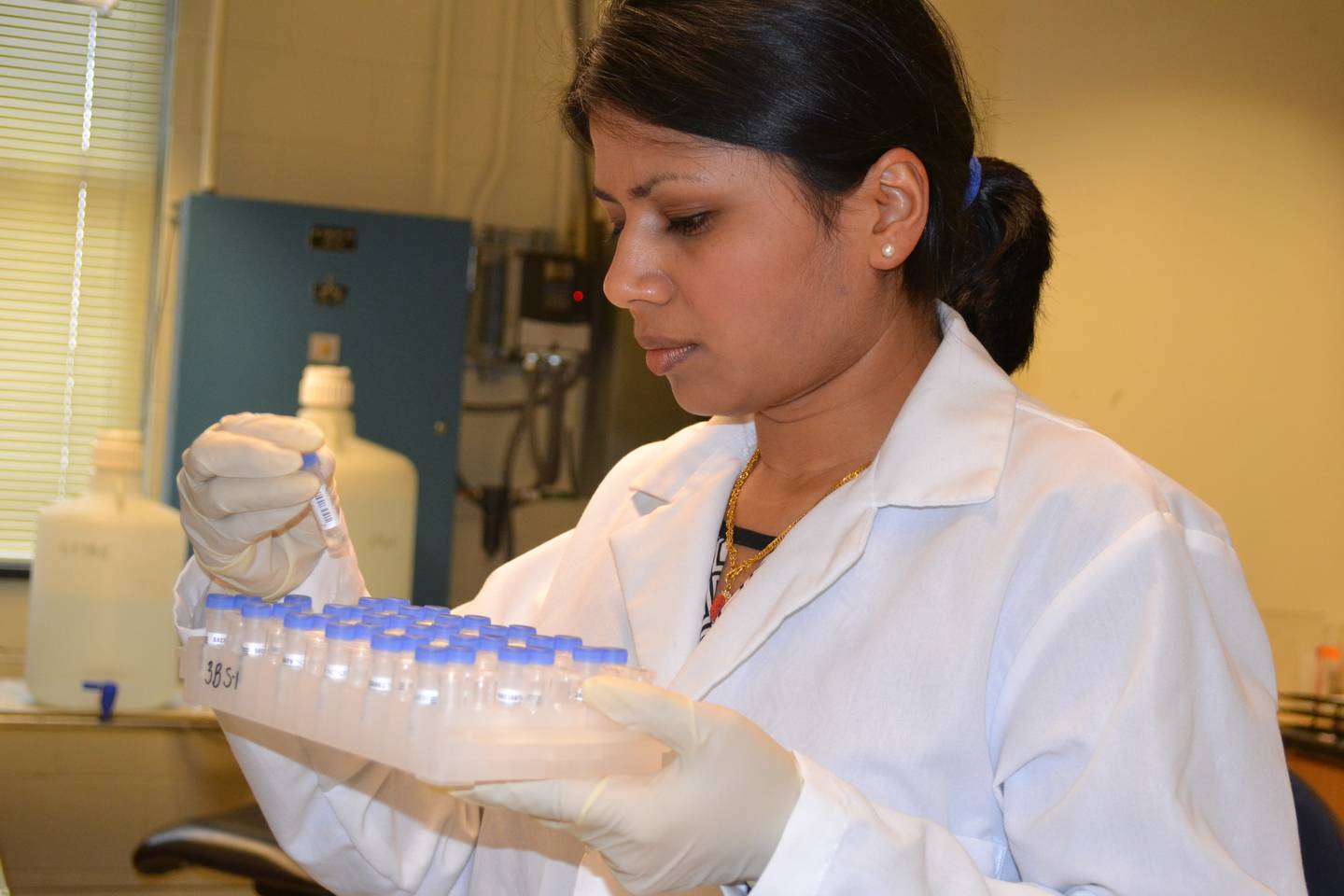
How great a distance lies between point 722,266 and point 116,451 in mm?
1436

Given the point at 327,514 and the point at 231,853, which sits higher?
the point at 327,514

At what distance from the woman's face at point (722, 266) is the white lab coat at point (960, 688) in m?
0.10

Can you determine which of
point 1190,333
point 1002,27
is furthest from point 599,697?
point 1190,333

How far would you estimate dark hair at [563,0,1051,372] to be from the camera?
93 centimetres

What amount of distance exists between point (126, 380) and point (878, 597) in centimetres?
265

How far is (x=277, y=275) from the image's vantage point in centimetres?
290

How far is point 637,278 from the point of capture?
959mm

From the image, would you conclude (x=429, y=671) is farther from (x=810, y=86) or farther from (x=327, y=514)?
(x=810, y=86)

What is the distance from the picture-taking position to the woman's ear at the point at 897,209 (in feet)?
3.24

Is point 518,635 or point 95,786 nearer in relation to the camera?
point 518,635

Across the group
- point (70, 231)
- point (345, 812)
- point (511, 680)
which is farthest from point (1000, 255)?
point (70, 231)

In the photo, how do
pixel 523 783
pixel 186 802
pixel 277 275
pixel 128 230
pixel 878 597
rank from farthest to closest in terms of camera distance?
pixel 128 230 < pixel 277 275 < pixel 186 802 < pixel 878 597 < pixel 523 783

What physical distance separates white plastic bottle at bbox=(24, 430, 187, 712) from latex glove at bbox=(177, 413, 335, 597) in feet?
3.65

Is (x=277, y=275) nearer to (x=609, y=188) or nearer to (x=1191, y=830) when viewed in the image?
(x=609, y=188)
